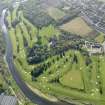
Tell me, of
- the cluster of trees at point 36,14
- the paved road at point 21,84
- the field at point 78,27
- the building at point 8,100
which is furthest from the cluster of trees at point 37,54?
the building at point 8,100

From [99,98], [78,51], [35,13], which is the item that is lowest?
[99,98]

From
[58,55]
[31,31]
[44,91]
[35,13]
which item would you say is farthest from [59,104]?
[35,13]

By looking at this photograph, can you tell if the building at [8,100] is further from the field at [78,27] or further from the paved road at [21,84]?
the field at [78,27]

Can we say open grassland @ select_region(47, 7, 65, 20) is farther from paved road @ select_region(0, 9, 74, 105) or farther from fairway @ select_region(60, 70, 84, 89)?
fairway @ select_region(60, 70, 84, 89)

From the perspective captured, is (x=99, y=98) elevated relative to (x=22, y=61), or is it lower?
lower

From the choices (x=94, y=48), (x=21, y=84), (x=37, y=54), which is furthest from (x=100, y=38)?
(x=21, y=84)

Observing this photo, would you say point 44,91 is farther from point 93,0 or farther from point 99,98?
point 93,0

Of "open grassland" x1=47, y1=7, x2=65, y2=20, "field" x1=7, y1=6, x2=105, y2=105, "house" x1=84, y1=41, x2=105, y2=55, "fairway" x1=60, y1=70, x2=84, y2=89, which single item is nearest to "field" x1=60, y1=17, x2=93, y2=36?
"field" x1=7, y1=6, x2=105, y2=105
